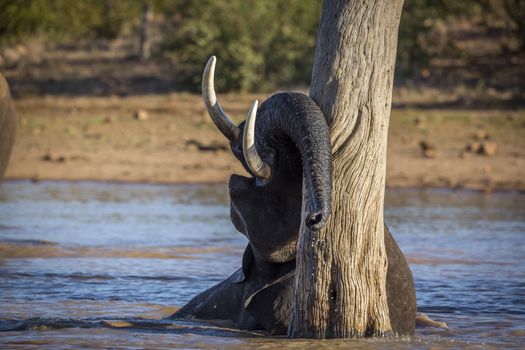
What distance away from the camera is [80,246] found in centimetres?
1043

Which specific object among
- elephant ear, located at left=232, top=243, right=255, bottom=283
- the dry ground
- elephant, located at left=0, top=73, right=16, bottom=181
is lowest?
elephant ear, located at left=232, top=243, right=255, bottom=283

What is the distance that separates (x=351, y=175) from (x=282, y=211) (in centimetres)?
50

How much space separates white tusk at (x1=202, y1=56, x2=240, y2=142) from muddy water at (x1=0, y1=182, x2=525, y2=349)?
41.5 inches

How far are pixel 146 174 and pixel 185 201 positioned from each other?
2089 millimetres

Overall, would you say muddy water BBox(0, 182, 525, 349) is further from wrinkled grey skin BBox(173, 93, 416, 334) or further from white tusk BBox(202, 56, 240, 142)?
white tusk BBox(202, 56, 240, 142)

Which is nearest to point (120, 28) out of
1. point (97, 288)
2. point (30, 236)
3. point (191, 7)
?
point (191, 7)

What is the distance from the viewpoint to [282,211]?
575cm

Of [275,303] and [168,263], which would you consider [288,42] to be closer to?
[168,263]

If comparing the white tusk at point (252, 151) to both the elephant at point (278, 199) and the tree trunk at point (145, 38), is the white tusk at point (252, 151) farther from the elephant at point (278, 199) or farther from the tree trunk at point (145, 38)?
the tree trunk at point (145, 38)

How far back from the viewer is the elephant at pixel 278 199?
514cm

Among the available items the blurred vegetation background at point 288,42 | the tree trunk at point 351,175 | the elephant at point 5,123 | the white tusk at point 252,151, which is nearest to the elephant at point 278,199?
the white tusk at point 252,151

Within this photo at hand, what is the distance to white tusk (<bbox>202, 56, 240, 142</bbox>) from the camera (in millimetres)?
5414

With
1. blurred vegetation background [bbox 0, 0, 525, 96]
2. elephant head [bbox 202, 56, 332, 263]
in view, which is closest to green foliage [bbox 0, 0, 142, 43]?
blurred vegetation background [bbox 0, 0, 525, 96]

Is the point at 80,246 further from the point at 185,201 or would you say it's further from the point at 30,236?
the point at 185,201
